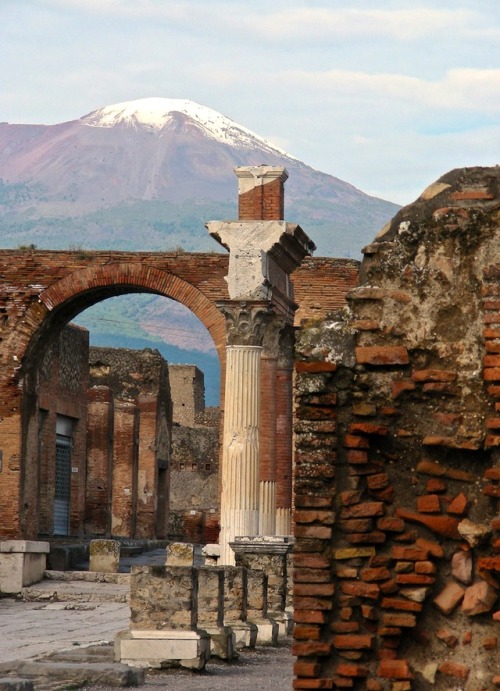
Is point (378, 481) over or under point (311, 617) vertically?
over

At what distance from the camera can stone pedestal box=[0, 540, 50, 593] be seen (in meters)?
19.8

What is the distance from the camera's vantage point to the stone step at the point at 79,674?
915cm

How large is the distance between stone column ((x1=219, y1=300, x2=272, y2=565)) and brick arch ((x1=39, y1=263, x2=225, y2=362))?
139 inches

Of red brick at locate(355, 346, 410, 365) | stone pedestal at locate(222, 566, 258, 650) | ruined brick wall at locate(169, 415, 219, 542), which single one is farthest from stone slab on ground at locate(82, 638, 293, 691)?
ruined brick wall at locate(169, 415, 219, 542)

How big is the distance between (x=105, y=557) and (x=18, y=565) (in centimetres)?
223

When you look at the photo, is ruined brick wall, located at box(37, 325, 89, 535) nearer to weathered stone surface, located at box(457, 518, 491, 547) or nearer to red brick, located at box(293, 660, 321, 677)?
red brick, located at box(293, 660, 321, 677)

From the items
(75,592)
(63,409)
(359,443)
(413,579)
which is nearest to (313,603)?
(413,579)

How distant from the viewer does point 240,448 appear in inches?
723

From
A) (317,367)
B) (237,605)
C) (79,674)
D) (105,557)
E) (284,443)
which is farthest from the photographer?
(105,557)

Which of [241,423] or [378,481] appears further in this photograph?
[241,423]

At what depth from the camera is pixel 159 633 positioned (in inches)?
427

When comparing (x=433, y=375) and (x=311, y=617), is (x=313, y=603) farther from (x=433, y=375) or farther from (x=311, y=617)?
(x=433, y=375)

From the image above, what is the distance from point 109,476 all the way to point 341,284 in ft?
40.7

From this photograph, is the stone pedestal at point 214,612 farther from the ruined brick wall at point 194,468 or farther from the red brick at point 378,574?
the ruined brick wall at point 194,468
